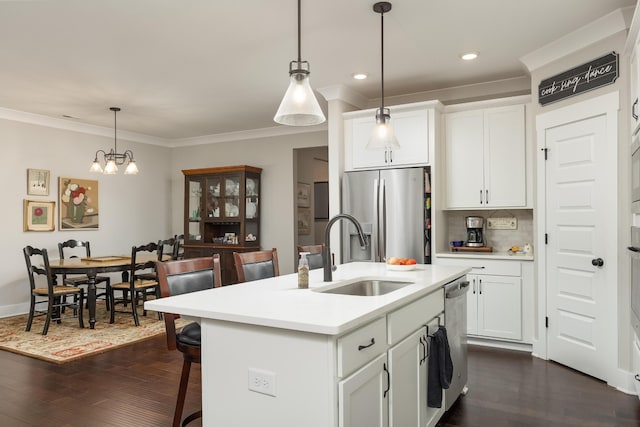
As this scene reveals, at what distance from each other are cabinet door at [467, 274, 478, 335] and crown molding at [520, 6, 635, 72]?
2004mm

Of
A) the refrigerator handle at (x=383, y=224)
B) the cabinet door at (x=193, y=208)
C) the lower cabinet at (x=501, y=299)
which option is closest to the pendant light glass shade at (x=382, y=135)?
the refrigerator handle at (x=383, y=224)

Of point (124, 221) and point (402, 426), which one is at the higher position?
point (124, 221)

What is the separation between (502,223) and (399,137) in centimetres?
140

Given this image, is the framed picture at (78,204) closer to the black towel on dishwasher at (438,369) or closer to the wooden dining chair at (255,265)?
the wooden dining chair at (255,265)

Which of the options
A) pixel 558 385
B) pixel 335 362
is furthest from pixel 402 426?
pixel 558 385

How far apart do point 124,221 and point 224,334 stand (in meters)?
5.89

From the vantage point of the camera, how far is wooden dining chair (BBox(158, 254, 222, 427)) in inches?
89.8

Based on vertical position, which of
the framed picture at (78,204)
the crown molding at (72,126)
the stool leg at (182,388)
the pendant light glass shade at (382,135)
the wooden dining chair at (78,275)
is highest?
the crown molding at (72,126)

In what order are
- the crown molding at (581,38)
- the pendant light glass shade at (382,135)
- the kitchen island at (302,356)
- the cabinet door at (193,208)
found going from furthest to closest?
the cabinet door at (193,208) < the crown molding at (581,38) < the pendant light glass shade at (382,135) < the kitchen island at (302,356)

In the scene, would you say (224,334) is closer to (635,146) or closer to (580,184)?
(635,146)

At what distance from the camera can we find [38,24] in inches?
127

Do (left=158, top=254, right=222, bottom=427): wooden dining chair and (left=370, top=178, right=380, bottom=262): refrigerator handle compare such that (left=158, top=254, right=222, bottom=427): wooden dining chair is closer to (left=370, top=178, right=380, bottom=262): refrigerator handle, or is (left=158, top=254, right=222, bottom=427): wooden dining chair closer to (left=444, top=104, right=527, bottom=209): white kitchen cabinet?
(left=370, top=178, right=380, bottom=262): refrigerator handle

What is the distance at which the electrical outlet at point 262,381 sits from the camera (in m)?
1.67

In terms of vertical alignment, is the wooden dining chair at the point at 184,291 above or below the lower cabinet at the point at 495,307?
above
